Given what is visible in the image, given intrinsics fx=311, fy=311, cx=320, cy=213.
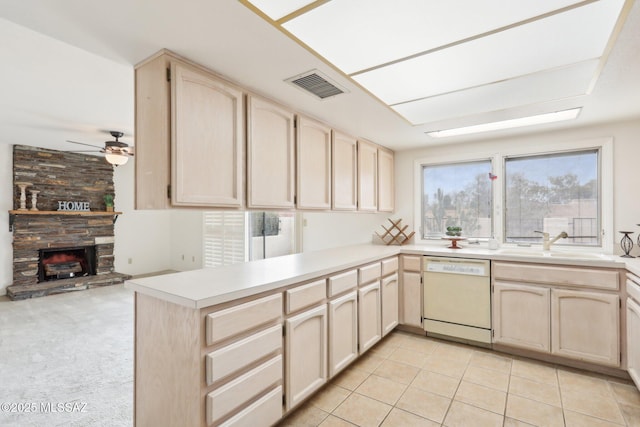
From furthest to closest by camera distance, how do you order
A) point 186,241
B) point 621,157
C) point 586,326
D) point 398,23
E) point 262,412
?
point 186,241 < point 621,157 < point 586,326 < point 262,412 < point 398,23

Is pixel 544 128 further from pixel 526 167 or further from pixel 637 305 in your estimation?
pixel 637 305

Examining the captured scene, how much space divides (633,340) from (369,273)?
1905 millimetres

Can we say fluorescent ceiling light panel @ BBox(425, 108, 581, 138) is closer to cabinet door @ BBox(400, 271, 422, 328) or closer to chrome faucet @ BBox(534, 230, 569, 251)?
chrome faucet @ BBox(534, 230, 569, 251)

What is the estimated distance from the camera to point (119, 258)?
6.12 metres

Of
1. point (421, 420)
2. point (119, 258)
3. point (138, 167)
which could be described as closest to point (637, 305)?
point (421, 420)

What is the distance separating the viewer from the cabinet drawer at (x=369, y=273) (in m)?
2.62

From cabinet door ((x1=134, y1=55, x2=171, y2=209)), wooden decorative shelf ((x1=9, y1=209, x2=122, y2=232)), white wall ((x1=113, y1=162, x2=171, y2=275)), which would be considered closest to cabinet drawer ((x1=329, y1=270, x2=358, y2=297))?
cabinet door ((x1=134, y1=55, x2=171, y2=209))

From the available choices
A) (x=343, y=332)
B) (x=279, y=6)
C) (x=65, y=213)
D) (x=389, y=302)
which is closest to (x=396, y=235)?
(x=389, y=302)

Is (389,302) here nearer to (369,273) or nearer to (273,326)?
(369,273)

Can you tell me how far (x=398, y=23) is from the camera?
4.57ft

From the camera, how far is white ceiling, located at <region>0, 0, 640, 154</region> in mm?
1341

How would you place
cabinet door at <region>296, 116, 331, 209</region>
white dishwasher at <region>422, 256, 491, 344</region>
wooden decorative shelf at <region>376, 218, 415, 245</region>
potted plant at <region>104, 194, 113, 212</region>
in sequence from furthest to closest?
potted plant at <region>104, 194, 113, 212</region>, wooden decorative shelf at <region>376, 218, 415, 245</region>, white dishwasher at <region>422, 256, 491, 344</region>, cabinet door at <region>296, 116, 331, 209</region>

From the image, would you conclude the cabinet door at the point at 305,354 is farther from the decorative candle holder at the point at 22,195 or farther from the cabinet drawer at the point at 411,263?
the decorative candle holder at the point at 22,195

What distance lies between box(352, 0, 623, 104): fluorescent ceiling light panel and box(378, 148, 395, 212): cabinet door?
5.35 feet
